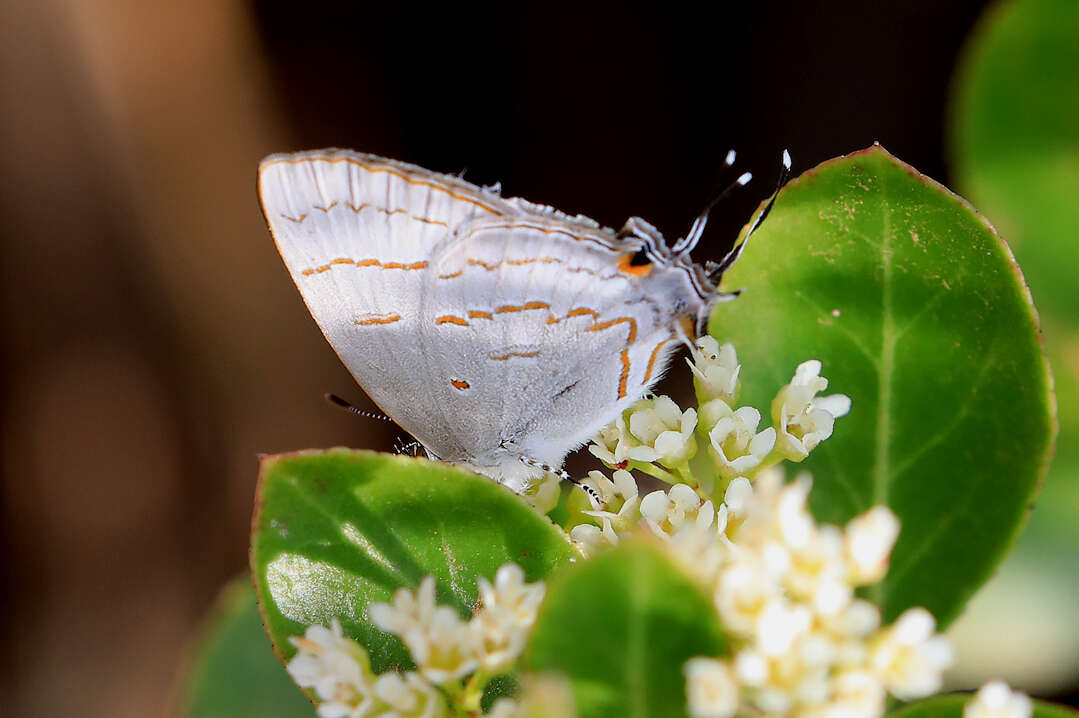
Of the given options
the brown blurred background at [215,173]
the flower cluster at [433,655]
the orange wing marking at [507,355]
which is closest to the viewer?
the flower cluster at [433,655]

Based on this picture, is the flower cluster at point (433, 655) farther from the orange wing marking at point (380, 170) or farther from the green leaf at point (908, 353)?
the orange wing marking at point (380, 170)

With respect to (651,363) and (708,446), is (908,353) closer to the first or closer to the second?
(708,446)

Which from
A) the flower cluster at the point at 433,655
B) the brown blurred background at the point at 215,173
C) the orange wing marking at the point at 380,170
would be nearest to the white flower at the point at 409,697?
the flower cluster at the point at 433,655

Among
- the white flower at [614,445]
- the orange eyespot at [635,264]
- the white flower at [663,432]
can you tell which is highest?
the orange eyespot at [635,264]

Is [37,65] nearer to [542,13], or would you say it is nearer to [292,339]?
[292,339]

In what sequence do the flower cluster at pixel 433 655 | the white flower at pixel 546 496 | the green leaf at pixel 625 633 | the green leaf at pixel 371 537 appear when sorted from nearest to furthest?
the green leaf at pixel 625 633
the flower cluster at pixel 433 655
the green leaf at pixel 371 537
the white flower at pixel 546 496

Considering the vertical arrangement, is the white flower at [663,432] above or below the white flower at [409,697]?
above

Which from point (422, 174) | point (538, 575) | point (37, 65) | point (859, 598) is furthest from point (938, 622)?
point (37, 65)
